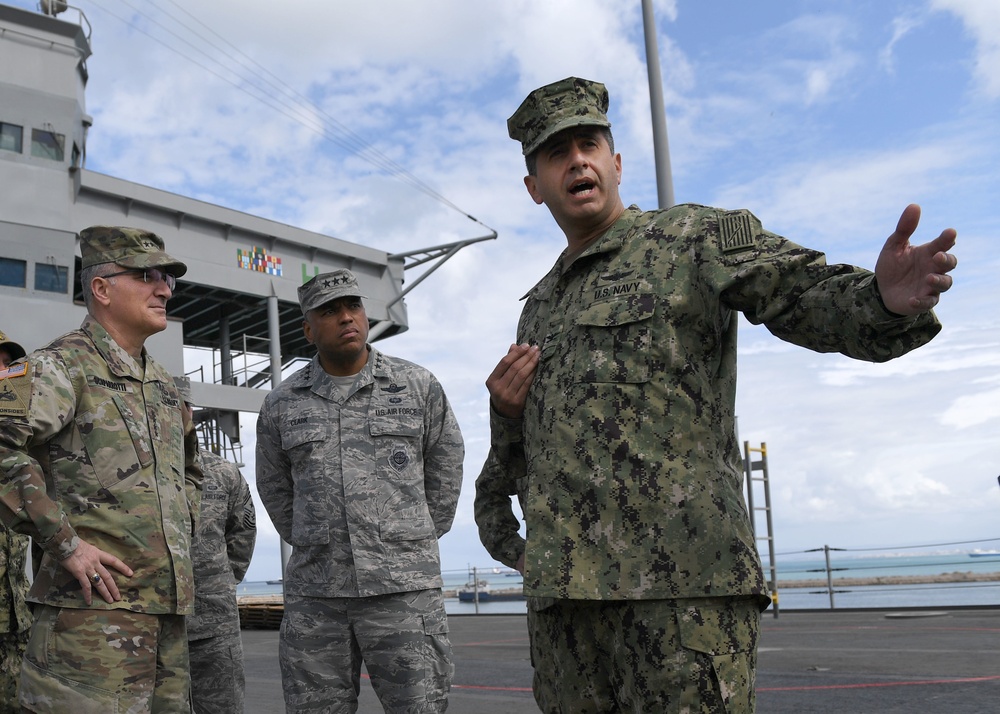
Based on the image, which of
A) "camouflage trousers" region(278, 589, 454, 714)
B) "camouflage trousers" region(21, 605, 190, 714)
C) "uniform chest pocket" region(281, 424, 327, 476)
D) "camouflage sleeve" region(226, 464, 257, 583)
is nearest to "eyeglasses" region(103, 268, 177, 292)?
"uniform chest pocket" region(281, 424, 327, 476)

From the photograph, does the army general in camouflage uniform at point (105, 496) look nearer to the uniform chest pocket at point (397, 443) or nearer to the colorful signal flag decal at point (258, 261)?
the uniform chest pocket at point (397, 443)

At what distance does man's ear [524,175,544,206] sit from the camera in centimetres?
252

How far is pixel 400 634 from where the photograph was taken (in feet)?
12.4

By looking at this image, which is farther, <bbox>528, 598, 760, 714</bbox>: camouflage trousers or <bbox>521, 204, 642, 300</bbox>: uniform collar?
<bbox>521, 204, 642, 300</bbox>: uniform collar

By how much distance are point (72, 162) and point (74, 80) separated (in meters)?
1.57

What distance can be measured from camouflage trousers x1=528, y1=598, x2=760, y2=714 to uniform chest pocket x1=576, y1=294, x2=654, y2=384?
0.50 metres

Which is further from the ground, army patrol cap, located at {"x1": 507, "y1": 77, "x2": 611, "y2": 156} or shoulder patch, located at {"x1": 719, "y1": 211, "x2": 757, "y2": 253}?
army patrol cap, located at {"x1": 507, "y1": 77, "x2": 611, "y2": 156}

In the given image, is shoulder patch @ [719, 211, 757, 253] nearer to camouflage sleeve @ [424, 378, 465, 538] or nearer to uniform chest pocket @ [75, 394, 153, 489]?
uniform chest pocket @ [75, 394, 153, 489]

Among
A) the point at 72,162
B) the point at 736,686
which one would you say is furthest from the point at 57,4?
the point at 736,686

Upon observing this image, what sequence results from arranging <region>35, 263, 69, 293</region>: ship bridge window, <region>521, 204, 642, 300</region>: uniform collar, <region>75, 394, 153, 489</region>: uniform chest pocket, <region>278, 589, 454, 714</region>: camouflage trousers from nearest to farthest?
1. <region>521, 204, 642, 300</region>: uniform collar
2. <region>75, 394, 153, 489</region>: uniform chest pocket
3. <region>278, 589, 454, 714</region>: camouflage trousers
4. <region>35, 263, 69, 293</region>: ship bridge window

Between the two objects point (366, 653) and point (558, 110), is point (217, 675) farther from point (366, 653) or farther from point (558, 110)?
point (558, 110)

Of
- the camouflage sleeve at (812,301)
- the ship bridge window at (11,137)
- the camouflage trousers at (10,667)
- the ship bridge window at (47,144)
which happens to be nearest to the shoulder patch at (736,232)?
the camouflage sleeve at (812,301)

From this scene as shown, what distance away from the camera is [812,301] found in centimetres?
189

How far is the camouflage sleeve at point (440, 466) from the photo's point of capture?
4305mm
